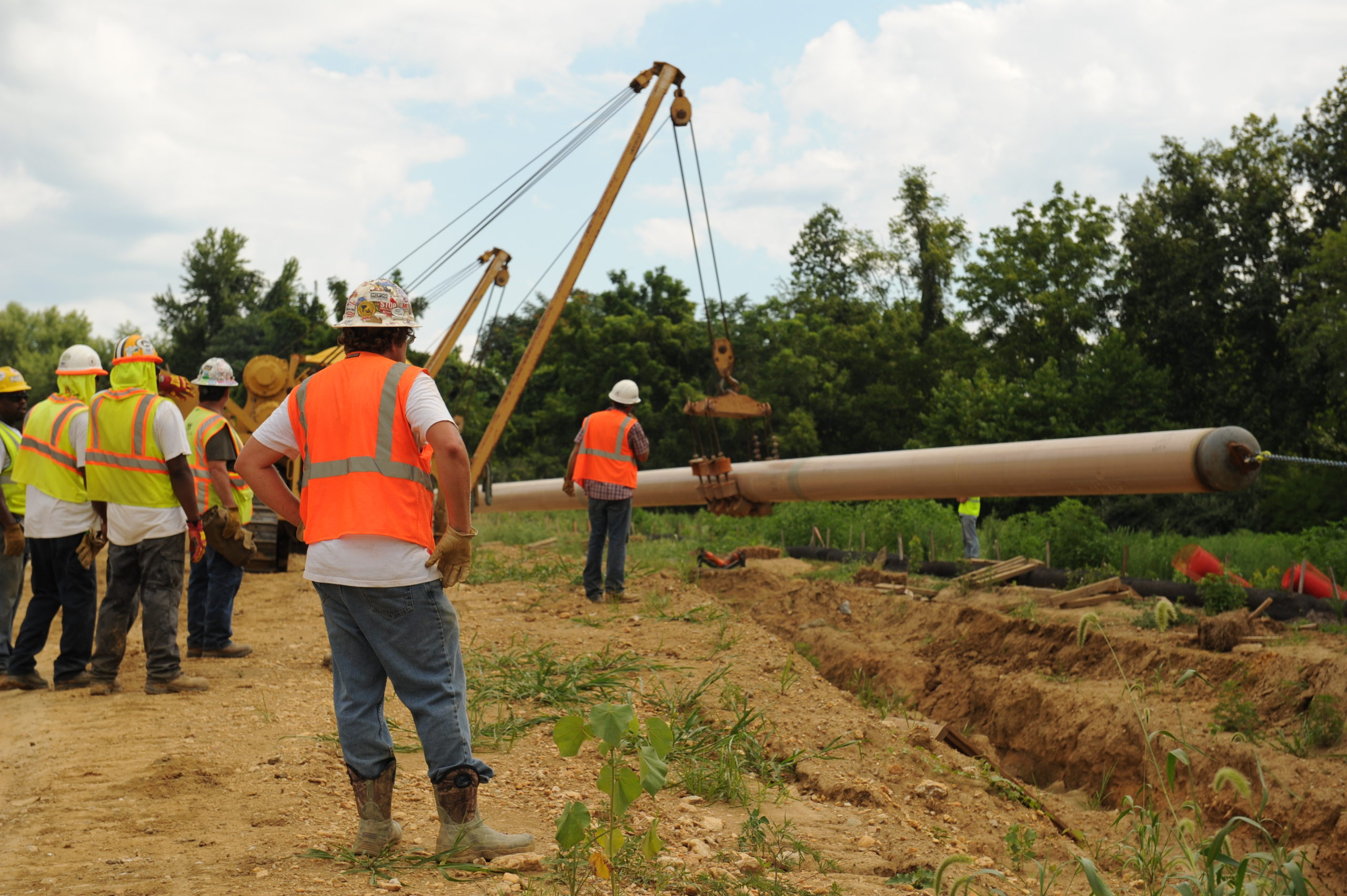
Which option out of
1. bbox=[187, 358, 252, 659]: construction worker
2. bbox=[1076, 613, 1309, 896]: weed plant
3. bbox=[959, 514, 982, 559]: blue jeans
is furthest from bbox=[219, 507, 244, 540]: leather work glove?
bbox=[959, 514, 982, 559]: blue jeans

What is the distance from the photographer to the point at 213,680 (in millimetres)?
6953

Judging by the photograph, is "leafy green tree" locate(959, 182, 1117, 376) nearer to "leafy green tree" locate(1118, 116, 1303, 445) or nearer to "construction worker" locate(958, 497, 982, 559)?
"leafy green tree" locate(1118, 116, 1303, 445)

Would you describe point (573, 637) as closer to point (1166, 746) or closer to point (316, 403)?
point (1166, 746)

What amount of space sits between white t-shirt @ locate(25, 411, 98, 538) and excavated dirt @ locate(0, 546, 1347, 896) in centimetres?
101

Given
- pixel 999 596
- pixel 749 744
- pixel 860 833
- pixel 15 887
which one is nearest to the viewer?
pixel 15 887

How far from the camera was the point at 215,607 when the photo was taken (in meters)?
7.84

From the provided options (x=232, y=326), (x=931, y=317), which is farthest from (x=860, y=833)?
(x=232, y=326)

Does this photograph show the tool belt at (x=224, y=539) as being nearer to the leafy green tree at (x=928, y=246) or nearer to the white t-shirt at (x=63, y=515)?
the white t-shirt at (x=63, y=515)

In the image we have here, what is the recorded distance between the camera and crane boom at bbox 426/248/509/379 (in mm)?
13977

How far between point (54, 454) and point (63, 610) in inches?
38.6

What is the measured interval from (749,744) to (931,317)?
39.5 m

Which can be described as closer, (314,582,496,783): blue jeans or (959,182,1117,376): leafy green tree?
(314,582,496,783): blue jeans

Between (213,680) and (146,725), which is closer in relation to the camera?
(146,725)

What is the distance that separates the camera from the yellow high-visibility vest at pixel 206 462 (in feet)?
23.4
